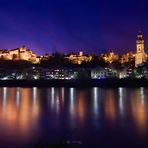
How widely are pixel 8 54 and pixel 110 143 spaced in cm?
9995

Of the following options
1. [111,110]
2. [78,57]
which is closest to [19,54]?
[78,57]

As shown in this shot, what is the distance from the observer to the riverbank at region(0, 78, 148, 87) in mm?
69562

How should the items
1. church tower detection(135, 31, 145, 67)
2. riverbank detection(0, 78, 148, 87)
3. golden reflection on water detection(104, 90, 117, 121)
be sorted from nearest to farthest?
golden reflection on water detection(104, 90, 117, 121) < riverbank detection(0, 78, 148, 87) < church tower detection(135, 31, 145, 67)

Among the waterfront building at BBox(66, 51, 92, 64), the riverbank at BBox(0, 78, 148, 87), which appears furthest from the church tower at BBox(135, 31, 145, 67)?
the riverbank at BBox(0, 78, 148, 87)

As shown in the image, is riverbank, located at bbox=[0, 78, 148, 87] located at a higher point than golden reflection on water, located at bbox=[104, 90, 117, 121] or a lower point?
higher

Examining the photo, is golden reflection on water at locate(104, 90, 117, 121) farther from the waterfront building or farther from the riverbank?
the waterfront building

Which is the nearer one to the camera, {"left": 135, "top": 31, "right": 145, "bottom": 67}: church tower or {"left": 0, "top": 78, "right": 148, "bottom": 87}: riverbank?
{"left": 0, "top": 78, "right": 148, "bottom": 87}: riverbank

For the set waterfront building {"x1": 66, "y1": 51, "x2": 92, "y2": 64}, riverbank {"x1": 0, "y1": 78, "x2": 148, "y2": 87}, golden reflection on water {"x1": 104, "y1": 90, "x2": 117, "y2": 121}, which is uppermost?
waterfront building {"x1": 66, "y1": 51, "x2": 92, "y2": 64}

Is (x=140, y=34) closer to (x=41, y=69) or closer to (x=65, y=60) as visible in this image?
(x=65, y=60)

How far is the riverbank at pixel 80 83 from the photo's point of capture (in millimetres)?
69562

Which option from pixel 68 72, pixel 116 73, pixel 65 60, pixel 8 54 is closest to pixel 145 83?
pixel 116 73

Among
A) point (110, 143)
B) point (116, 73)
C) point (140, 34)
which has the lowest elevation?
point (110, 143)

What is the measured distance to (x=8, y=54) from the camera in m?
112

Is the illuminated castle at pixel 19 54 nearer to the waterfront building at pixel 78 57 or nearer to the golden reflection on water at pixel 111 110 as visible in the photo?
the waterfront building at pixel 78 57
